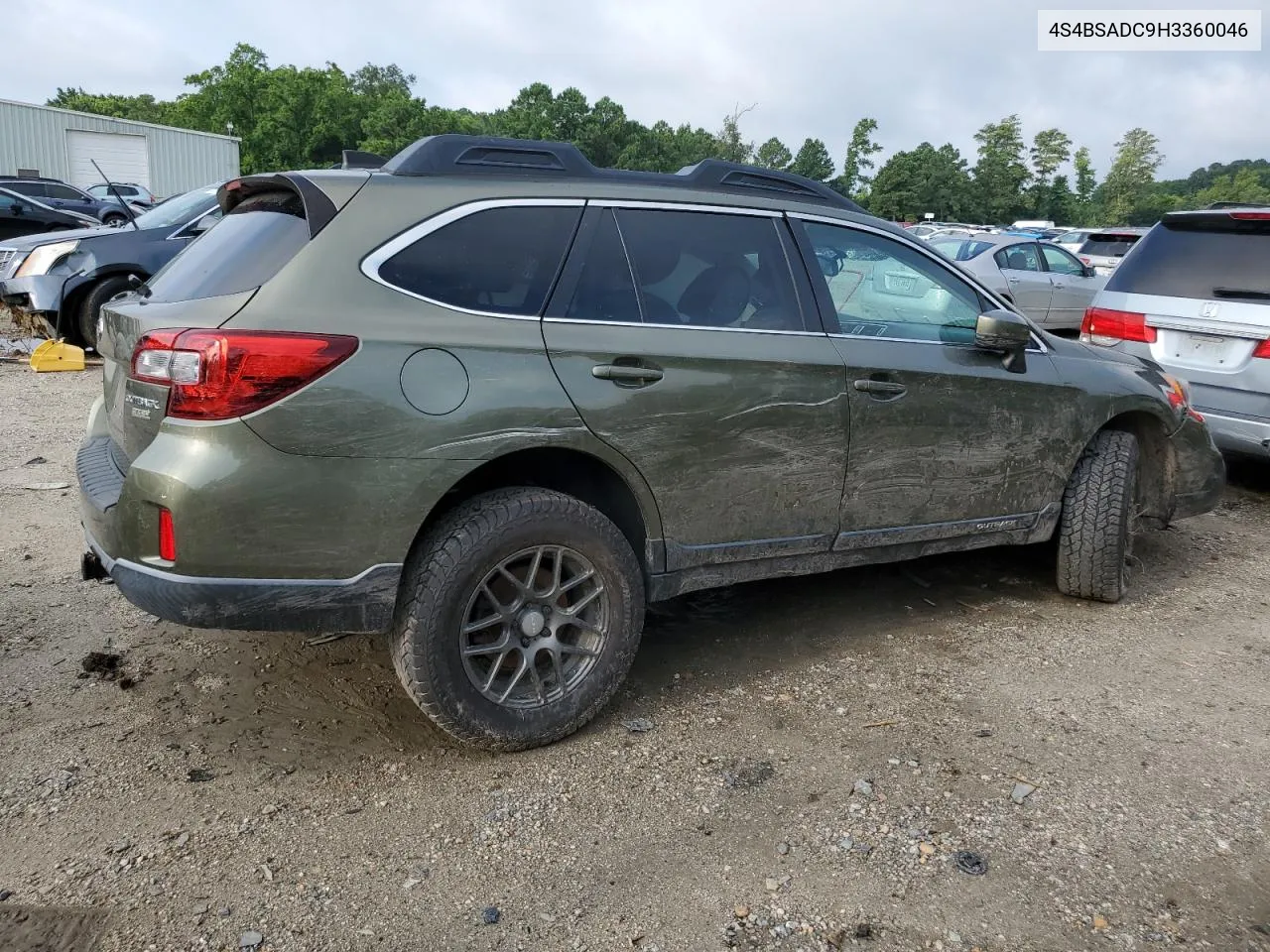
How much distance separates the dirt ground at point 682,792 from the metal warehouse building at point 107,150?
113 ft

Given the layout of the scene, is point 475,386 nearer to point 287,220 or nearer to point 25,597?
point 287,220

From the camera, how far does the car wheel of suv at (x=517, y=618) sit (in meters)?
2.91

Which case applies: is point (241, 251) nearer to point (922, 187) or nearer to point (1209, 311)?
point (1209, 311)

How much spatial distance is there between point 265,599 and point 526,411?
90 cm

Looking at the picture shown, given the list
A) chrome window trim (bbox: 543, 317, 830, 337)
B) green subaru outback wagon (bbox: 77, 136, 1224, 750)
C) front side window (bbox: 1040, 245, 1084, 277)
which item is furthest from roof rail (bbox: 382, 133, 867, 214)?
front side window (bbox: 1040, 245, 1084, 277)

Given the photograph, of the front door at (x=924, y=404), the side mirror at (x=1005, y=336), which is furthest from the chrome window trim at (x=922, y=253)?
the side mirror at (x=1005, y=336)

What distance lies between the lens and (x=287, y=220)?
9.83 ft

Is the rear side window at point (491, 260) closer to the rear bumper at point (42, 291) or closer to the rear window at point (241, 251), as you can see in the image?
the rear window at point (241, 251)

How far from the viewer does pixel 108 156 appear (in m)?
36.2

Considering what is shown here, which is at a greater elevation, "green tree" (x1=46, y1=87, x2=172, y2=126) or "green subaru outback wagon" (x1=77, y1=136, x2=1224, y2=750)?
"green tree" (x1=46, y1=87, x2=172, y2=126)

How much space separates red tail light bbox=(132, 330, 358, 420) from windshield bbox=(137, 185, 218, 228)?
8.12 metres

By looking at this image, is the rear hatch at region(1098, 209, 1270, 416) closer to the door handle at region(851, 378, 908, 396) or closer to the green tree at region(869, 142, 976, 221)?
the door handle at region(851, 378, 908, 396)

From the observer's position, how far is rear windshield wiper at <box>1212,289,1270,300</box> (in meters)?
5.90

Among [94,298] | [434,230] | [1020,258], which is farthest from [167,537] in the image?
[1020,258]
